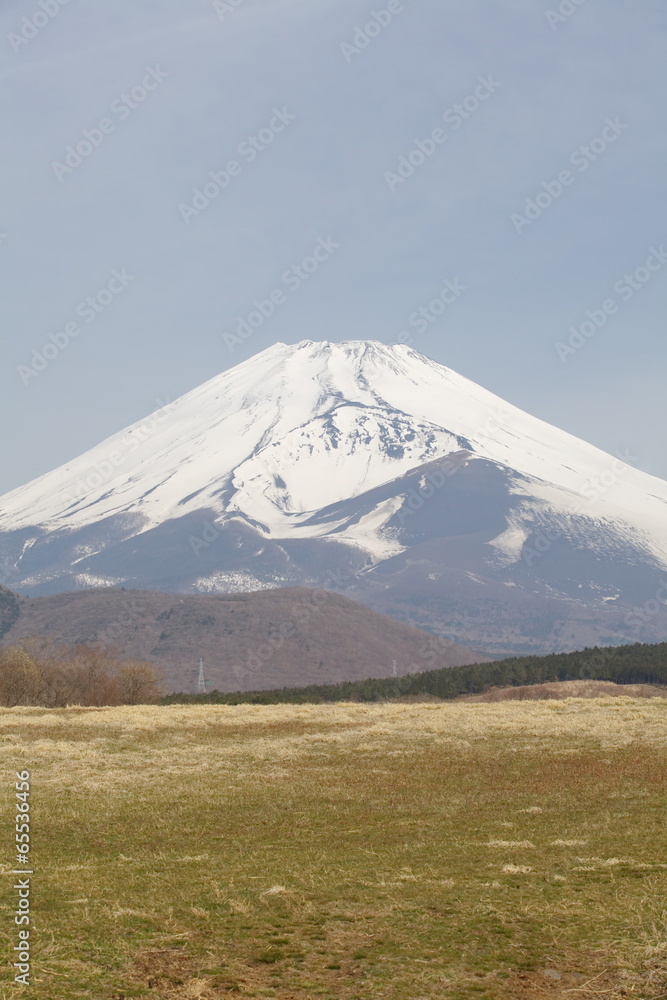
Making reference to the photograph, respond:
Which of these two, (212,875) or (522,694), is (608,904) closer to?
(212,875)

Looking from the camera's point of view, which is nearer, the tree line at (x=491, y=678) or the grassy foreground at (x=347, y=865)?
the grassy foreground at (x=347, y=865)

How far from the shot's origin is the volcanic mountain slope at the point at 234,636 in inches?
6432

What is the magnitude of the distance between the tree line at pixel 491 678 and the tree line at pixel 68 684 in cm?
269

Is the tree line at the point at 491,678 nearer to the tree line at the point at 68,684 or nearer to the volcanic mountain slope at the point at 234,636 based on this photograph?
the tree line at the point at 68,684

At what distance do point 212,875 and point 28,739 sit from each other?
16399 mm

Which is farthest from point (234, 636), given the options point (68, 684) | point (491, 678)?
point (68, 684)

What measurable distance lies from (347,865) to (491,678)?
5588 cm

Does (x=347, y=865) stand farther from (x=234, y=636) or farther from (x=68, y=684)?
(x=234, y=636)

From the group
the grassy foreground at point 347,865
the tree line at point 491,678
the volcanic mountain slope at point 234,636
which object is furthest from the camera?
the volcanic mountain slope at point 234,636

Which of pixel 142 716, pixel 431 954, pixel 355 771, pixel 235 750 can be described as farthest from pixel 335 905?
pixel 142 716

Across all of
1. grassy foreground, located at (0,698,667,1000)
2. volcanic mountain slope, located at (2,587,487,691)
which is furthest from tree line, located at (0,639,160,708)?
volcanic mountain slope, located at (2,587,487,691)

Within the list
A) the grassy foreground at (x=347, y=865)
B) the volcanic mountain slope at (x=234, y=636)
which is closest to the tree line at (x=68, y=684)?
the grassy foreground at (x=347, y=865)

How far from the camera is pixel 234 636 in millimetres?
174000

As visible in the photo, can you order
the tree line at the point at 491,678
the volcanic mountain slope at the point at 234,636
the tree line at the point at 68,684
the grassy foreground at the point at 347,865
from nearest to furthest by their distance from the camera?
the grassy foreground at the point at 347,865 < the tree line at the point at 68,684 < the tree line at the point at 491,678 < the volcanic mountain slope at the point at 234,636
